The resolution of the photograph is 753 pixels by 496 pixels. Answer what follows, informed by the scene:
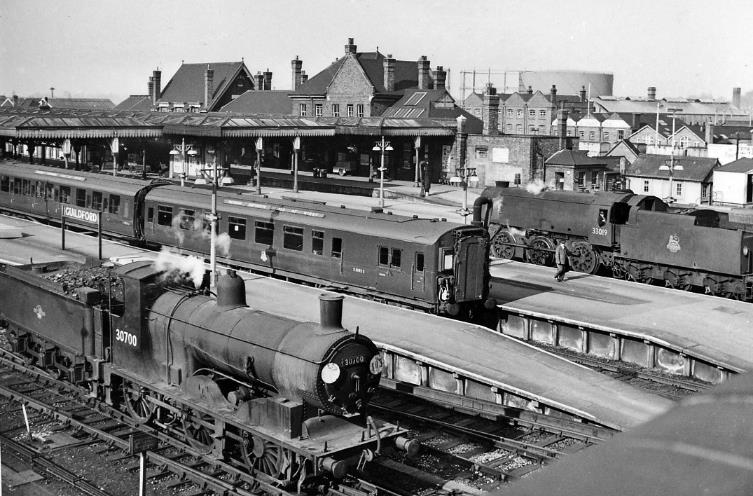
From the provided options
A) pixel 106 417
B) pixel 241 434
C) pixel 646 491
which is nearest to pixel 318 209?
pixel 106 417

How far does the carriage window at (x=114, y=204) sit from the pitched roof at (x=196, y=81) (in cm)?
5590

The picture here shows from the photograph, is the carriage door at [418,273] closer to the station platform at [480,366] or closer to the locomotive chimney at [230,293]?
the station platform at [480,366]

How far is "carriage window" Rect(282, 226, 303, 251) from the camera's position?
2684cm

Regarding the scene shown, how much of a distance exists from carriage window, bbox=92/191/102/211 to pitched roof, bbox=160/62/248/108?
5453cm

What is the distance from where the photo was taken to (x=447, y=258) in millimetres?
23094

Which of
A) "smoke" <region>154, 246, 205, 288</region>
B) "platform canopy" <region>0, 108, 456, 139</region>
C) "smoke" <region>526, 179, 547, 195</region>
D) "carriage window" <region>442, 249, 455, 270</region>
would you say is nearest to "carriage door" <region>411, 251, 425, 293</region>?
"carriage window" <region>442, 249, 455, 270</region>

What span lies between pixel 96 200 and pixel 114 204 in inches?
63.7

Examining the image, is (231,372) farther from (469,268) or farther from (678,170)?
(678,170)

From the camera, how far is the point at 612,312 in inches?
982

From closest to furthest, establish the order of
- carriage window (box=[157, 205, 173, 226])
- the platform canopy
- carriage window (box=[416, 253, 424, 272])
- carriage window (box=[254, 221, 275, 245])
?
1. carriage window (box=[416, 253, 424, 272])
2. carriage window (box=[254, 221, 275, 245])
3. carriage window (box=[157, 205, 173, 226])
4. the platform canopy

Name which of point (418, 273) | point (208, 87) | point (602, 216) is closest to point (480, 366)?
point (418, 273)

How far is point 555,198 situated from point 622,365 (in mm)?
11990

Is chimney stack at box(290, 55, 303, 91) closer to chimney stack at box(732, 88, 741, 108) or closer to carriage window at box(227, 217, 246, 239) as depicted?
carriage window at box(227, 217, 246, 239)

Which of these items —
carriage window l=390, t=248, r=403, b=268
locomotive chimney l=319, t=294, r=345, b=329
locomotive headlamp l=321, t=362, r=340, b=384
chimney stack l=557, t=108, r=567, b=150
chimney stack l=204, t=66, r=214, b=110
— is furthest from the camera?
chimney stack l=204, t=66, r=214, b=110
